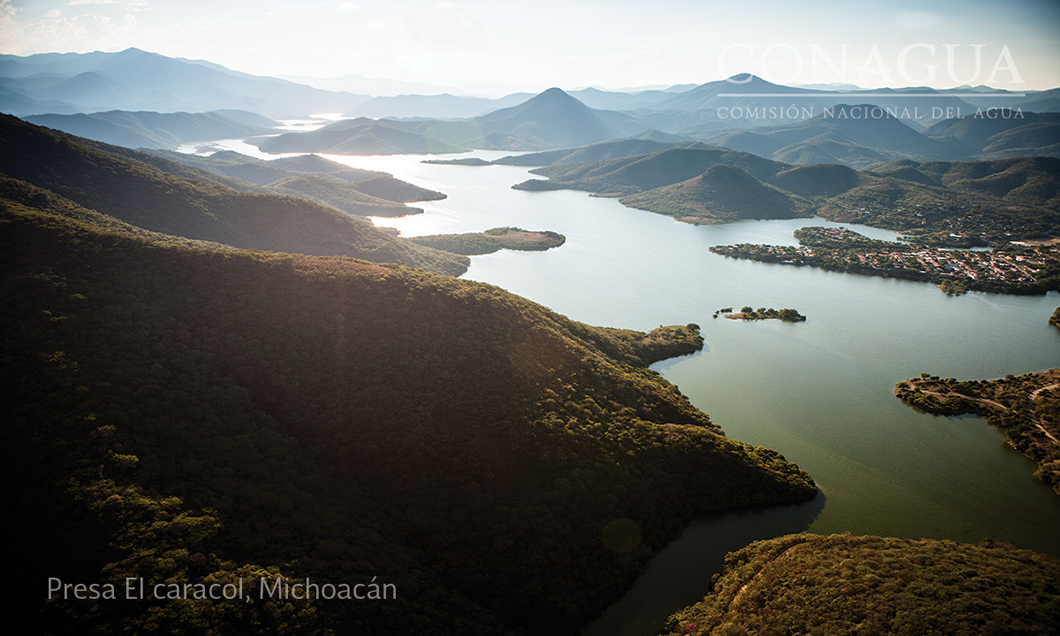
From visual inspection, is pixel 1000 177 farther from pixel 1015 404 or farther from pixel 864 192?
pixel 1015 404

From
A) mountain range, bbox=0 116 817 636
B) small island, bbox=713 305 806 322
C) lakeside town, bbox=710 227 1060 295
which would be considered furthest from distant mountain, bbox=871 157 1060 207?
mountain range, bbox=0 116 817 636

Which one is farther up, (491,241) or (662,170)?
(662,170)

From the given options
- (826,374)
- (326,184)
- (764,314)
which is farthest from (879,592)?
(326,184)

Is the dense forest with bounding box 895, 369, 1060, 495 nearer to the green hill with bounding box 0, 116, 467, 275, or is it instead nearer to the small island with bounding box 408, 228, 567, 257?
the green hill with bounding box 0, 116, 467, 275

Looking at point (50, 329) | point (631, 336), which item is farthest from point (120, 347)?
point (631, 336)

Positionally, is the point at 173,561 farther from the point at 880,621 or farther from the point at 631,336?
the point at 631,336
